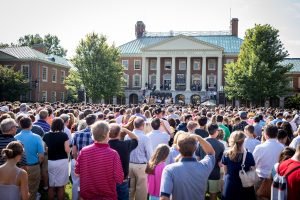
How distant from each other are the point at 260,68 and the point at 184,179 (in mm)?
40523

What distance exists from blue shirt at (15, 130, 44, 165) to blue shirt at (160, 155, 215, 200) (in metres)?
3.84

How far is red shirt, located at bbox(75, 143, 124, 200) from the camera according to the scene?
5.06 m

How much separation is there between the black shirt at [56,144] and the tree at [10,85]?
35.1 m

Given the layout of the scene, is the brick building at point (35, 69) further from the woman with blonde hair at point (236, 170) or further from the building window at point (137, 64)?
the woman with blonde hair at point (236, 170)

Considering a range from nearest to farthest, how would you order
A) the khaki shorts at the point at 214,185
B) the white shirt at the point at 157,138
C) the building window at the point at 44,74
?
the khaki shorts at the point at 214,185, the white shirt at the point at 157,138, the building window at the point at 44,74

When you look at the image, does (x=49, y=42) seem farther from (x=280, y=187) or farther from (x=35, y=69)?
(x=280, y=187)

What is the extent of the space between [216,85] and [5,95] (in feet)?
116

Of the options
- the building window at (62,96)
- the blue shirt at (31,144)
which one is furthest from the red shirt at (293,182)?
the building window at (62,96)

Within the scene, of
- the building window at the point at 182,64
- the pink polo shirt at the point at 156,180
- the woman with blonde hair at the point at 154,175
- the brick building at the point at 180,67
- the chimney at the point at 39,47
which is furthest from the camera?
the building window at the point at 182,64

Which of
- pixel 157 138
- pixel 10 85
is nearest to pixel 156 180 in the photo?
pixel 157 138

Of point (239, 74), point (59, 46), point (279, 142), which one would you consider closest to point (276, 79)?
point (239, 74)

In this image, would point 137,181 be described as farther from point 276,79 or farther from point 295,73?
point 295,73

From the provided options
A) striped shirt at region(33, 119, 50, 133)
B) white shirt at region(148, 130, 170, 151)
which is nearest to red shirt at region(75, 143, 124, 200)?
white shirt at region(148, 130, 170, 151)

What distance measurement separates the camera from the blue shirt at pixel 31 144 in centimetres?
728
